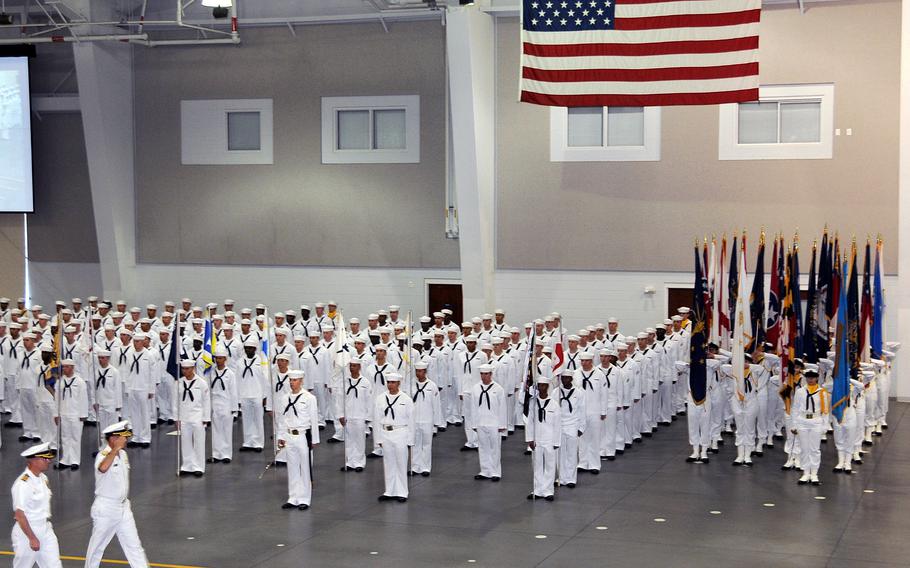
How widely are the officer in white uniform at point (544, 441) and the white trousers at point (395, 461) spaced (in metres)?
1.67

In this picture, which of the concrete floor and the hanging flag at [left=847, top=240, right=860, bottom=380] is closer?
the concrete floor

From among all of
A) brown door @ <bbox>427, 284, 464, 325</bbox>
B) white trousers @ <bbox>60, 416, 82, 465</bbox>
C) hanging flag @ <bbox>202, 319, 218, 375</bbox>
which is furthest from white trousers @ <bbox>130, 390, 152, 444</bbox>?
brown door @ <bbox>427, 284, 464, 325</bbox>

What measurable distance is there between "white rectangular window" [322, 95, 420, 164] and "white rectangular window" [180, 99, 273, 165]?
5.44 feet

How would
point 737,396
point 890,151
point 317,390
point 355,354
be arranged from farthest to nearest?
point 890,151 < point 317,390 < point 355,354 < point 737,396

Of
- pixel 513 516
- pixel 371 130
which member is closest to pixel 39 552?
pixel 513 516

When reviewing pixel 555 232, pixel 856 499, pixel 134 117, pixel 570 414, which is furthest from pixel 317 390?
pixel 134 117

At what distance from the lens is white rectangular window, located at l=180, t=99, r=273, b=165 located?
2823cm

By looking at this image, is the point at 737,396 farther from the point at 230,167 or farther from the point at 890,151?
the point at 230,167

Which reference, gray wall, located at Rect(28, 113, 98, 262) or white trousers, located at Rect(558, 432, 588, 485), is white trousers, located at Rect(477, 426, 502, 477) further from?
gray wall, located at Rect(28, 113, 98, 262)

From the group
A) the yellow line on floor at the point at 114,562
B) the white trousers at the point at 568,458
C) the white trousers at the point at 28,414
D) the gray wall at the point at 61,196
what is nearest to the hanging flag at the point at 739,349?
the white trousers at the point at 568,458

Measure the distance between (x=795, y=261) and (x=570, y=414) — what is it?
6.04 meters

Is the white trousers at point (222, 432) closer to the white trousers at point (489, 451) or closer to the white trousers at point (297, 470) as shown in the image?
the white trousers at point (297, 470)

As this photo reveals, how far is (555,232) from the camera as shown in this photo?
2641 cm

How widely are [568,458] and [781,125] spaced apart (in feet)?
39.3
